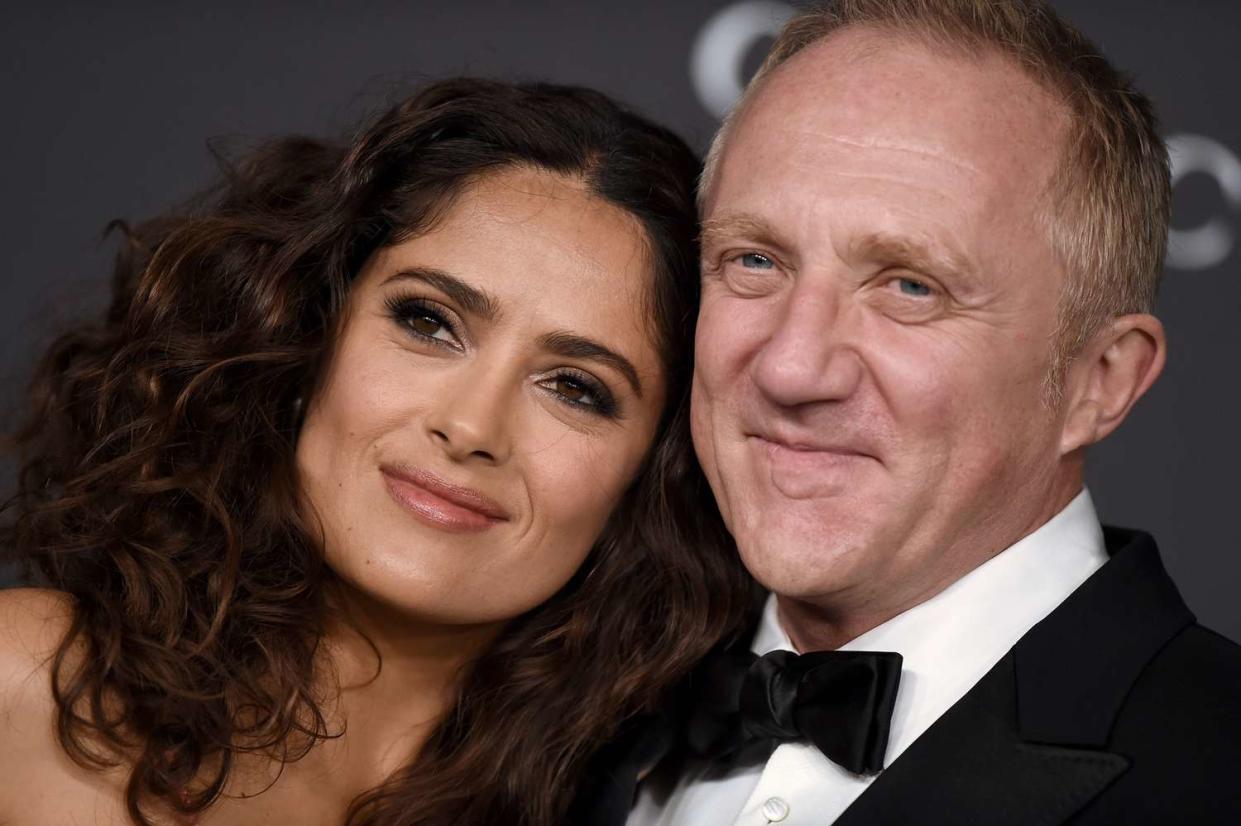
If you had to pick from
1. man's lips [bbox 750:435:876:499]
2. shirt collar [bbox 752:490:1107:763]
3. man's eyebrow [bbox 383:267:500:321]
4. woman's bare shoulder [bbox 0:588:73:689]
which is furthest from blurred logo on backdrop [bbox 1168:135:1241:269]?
woman's bare shoulder [bbox 0:588:73:689]

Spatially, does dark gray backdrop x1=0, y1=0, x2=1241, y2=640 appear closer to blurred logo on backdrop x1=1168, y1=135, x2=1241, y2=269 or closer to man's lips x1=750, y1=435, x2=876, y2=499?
blurred logo on backdrop x1=1168, y1=135, x2=1241, y2=269

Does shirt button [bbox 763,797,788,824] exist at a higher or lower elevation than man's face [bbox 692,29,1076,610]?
lower

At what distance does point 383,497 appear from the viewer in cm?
273

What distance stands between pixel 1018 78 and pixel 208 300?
1506 mm

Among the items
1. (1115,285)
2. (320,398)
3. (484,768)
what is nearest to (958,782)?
(1115,285)

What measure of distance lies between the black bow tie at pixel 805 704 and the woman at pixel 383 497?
→ 256 millimetres

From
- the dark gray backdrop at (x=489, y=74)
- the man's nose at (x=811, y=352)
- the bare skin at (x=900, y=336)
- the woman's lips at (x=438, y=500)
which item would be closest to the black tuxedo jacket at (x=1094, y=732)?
the bare skin at (x=900, y=336)

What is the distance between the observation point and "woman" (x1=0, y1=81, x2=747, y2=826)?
8.80ft

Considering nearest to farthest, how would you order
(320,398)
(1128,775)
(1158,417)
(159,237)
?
(1128,775), (320,398), (159,237), (1158,417)

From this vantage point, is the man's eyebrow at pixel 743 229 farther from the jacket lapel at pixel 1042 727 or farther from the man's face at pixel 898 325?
the jacket lapel at pixel 1042 727

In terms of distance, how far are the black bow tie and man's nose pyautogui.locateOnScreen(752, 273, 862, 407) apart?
41 centimetres

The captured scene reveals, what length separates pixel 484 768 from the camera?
2.96 meters

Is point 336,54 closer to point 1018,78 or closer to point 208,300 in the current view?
point 208,300

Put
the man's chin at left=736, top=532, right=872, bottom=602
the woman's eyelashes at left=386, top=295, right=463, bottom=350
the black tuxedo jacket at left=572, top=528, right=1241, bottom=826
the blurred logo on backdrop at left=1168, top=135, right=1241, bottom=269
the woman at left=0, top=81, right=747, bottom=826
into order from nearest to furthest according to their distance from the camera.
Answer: the black tuxedo jacket at left=572, top=528, right=1241, bottom=826 < the man's chin at left=736, top=532, right=872, bottom=602 < the woman at left=0, top=81, right=747, bottom=826 < the woman's eyelashes at left=386, top=295, right=463, bottom=350 < the blurred logo on backdrop at left=1168, top=135, right=1241, bottom=269
